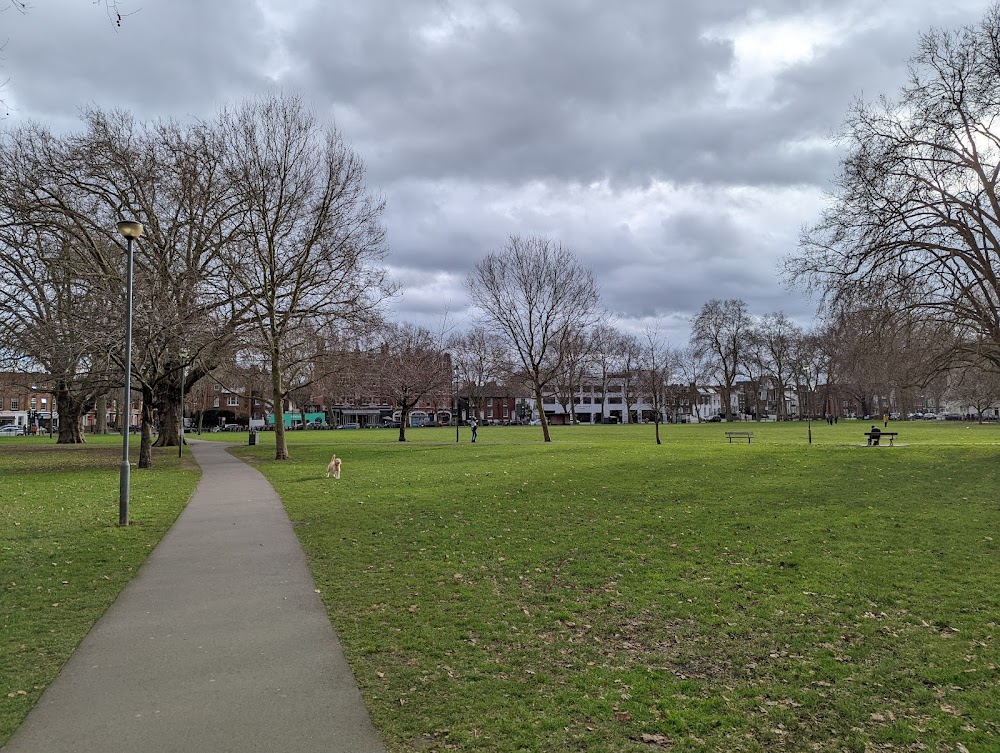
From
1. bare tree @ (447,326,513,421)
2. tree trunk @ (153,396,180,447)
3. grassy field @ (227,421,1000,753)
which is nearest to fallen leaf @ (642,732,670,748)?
grassy field @ (227,421,1000,753)

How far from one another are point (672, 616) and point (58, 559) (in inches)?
319

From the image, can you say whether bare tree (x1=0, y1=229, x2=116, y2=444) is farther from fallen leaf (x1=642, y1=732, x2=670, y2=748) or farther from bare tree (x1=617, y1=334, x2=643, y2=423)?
bare tree (x1=617, y1=334, x2=643, y2=423)

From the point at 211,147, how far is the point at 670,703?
28024mm

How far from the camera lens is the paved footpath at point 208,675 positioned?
3.98 meters

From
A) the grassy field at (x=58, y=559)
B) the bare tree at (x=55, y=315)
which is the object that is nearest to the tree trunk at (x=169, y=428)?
the bare tree at (x=55, y=315)

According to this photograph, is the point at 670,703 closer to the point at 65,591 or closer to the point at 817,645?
the point at 817,645

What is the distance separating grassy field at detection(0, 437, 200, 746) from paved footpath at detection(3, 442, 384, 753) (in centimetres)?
20

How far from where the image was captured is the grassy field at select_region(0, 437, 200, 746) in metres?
5.26

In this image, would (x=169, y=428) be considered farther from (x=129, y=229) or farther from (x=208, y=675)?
(x=208, y=675)

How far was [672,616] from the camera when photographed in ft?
21.4

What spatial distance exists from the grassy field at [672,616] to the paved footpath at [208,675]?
32 centimetres

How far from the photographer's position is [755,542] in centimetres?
969

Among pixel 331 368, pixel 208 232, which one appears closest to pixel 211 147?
pixel 208 232

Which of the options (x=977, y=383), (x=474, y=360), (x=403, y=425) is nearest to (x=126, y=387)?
(x=403, y=425)
